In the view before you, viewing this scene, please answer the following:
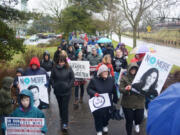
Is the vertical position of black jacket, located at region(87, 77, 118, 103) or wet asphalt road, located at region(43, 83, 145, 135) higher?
black jacket, located at region(87, 77, 118, 103)

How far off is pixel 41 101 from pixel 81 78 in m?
2.52

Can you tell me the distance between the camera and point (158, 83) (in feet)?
13.8

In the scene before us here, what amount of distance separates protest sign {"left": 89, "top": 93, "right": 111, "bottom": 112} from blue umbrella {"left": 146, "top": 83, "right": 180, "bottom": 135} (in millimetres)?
2453

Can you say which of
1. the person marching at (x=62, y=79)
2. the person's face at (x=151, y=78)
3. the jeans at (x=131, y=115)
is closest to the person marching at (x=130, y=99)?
the jeans at (x=131, y=115)

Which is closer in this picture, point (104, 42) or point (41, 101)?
point (41, 101)

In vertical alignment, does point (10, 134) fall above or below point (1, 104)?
below

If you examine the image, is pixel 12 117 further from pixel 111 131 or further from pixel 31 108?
pixel 111 131

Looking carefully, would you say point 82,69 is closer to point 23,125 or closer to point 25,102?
point 25,102

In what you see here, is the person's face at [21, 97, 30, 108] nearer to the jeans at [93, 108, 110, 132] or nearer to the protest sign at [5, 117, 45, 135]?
the protest sign at [5, 117, 45, 135]

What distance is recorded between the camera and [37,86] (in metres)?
4.64

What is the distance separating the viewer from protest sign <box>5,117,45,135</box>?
3328mm

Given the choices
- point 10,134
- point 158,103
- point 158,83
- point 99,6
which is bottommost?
point 10,134

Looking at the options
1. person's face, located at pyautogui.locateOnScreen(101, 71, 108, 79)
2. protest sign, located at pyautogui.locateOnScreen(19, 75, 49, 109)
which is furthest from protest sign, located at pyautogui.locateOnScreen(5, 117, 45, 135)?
person's face, located at pyautogui.locateOnScreen(101, 71, 108, 79)

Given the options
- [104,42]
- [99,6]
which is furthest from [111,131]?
[99,6]
